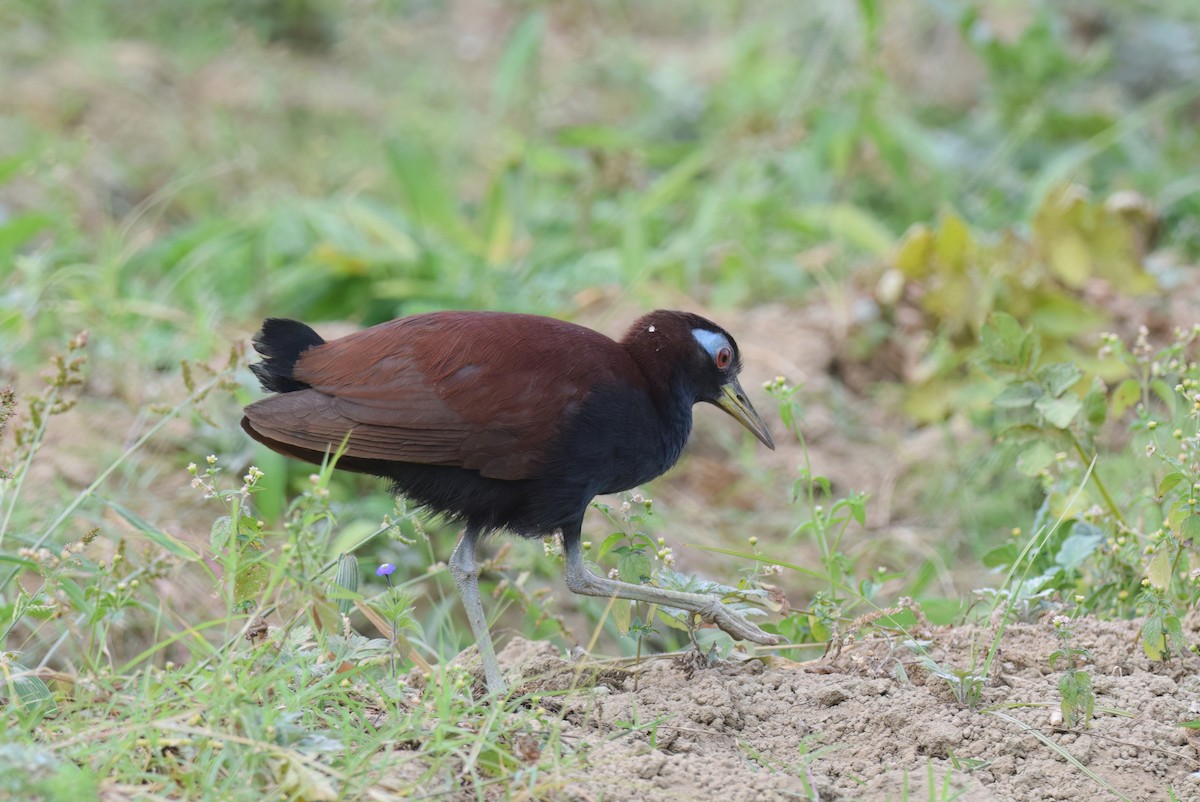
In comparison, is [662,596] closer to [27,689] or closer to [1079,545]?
[1079,545]

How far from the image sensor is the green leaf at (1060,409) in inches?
144

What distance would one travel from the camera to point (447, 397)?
345cm

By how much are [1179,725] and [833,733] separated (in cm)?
81

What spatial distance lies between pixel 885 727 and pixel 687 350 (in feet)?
3.84

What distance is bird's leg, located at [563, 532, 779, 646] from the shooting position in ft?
11.4

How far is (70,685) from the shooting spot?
322 centimetres

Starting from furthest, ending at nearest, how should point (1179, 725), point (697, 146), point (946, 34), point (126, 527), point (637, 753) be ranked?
point (946, 34) < point (697, 146) < point (126, 527) < point (1179, 725) < point (637, 753)

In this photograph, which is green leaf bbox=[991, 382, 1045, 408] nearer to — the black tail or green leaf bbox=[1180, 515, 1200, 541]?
green leaf bbox=[1180, 515, 1200, 541]

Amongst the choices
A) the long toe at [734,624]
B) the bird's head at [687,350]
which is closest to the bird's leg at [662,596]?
the long toe at [734,624]

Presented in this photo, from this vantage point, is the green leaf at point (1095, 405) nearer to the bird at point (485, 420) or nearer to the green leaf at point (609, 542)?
the bird at point (485, 420)

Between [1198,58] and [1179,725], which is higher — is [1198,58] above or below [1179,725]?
above

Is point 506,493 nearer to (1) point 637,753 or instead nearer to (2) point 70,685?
(1) point 637,753

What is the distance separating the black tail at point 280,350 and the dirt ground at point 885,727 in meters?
1.00

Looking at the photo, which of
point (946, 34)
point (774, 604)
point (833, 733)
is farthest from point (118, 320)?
point (946, 34)
